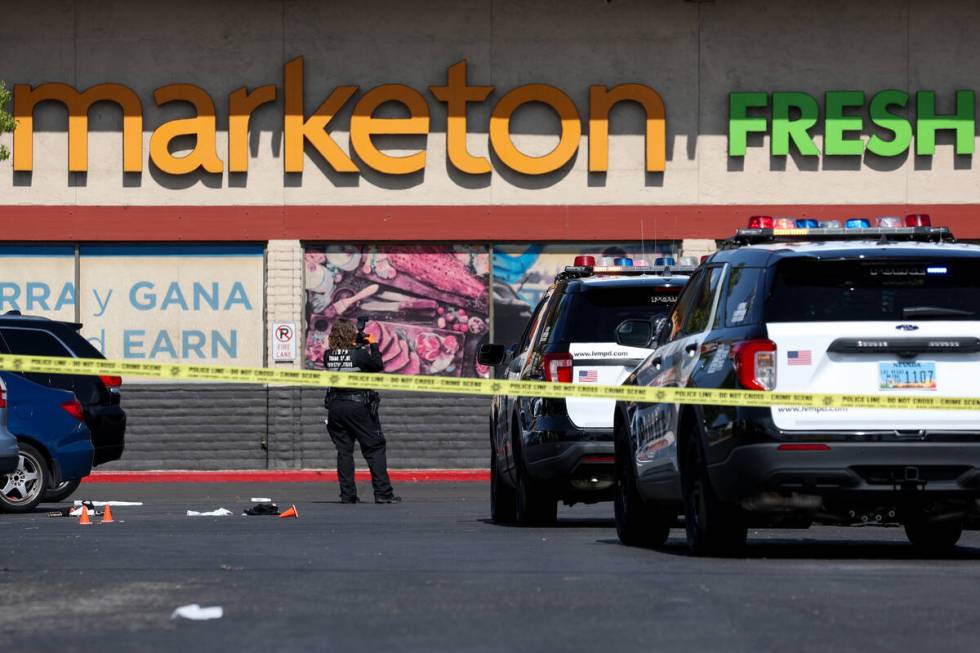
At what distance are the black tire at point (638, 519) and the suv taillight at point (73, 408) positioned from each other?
8.01 metres

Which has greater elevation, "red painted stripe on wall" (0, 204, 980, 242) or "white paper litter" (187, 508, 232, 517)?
"red painted stripe on wall" (0, 204, 980, 242)

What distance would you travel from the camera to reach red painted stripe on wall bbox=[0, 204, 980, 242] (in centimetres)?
2819

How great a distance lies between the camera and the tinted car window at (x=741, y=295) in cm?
1090

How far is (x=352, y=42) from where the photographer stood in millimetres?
28406

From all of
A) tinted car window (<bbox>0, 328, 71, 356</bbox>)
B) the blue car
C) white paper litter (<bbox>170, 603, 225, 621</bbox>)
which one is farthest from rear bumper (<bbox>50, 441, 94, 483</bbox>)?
white paper litter (<bbox>170, 603, 225, 621</bbox>)

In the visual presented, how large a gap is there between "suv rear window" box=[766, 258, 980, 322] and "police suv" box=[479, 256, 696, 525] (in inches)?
119

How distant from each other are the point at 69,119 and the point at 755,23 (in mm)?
9156

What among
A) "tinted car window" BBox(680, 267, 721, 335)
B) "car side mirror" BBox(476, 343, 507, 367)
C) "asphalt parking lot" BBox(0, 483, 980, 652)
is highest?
"tinted car window" BBox(680, 267, 721, 335)

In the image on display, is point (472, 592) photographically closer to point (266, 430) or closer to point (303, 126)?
point (266, 430)

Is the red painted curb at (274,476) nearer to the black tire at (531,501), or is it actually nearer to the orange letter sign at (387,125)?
the orange letter sign at (387,125)

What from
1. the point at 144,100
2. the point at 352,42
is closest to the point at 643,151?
the point at 352,42

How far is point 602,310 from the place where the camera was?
14.5m

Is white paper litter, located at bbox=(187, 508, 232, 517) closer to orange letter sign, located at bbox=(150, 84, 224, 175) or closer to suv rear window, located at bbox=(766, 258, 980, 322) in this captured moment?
suv rear window, located at bbox=(766, 258, 980, 322)

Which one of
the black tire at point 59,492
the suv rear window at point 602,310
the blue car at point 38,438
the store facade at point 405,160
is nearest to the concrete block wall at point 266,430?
the store facade at point 405,160
